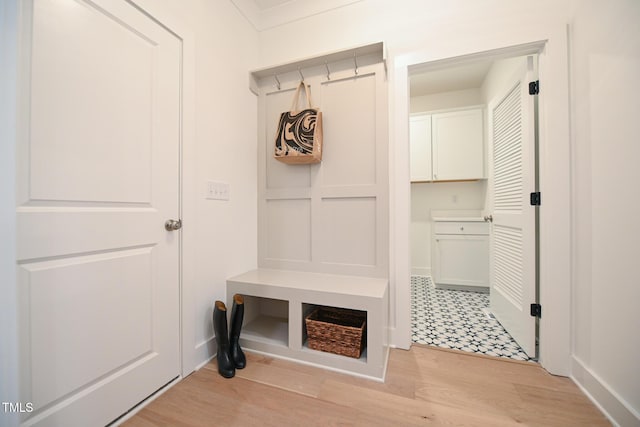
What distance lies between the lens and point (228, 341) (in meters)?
1.49

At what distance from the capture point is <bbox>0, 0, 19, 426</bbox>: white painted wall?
2.58 feet

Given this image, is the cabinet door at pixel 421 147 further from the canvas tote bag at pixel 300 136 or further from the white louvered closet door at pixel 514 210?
the canvas tote bag at pixel 300 136

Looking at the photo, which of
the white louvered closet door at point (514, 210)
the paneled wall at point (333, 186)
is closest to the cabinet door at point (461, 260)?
the white louvered closet door at point (514, 210)

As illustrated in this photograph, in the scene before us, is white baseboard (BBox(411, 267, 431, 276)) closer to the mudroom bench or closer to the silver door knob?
the mudroom bench

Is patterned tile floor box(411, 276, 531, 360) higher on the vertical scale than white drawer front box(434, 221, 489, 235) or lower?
lower

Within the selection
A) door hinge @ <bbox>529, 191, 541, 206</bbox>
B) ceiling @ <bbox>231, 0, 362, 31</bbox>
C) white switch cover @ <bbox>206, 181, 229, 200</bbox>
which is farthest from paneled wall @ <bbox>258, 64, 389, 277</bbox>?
door hinge @ <bbox>529, 191, 541, 206</bbox>

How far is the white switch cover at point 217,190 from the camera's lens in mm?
1584

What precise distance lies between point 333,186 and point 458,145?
7.15 feet

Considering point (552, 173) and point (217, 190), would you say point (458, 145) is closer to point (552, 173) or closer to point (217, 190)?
point (552, 173)

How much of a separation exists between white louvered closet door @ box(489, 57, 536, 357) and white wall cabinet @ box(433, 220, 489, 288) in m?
0.73

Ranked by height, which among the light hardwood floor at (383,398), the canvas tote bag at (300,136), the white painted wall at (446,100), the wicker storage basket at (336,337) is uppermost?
the white painted wall at (446,100)

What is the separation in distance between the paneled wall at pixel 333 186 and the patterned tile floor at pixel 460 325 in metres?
0.68

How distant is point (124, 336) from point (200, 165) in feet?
3.11

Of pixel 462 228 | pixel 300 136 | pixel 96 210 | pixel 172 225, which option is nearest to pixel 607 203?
pixel 300 136
